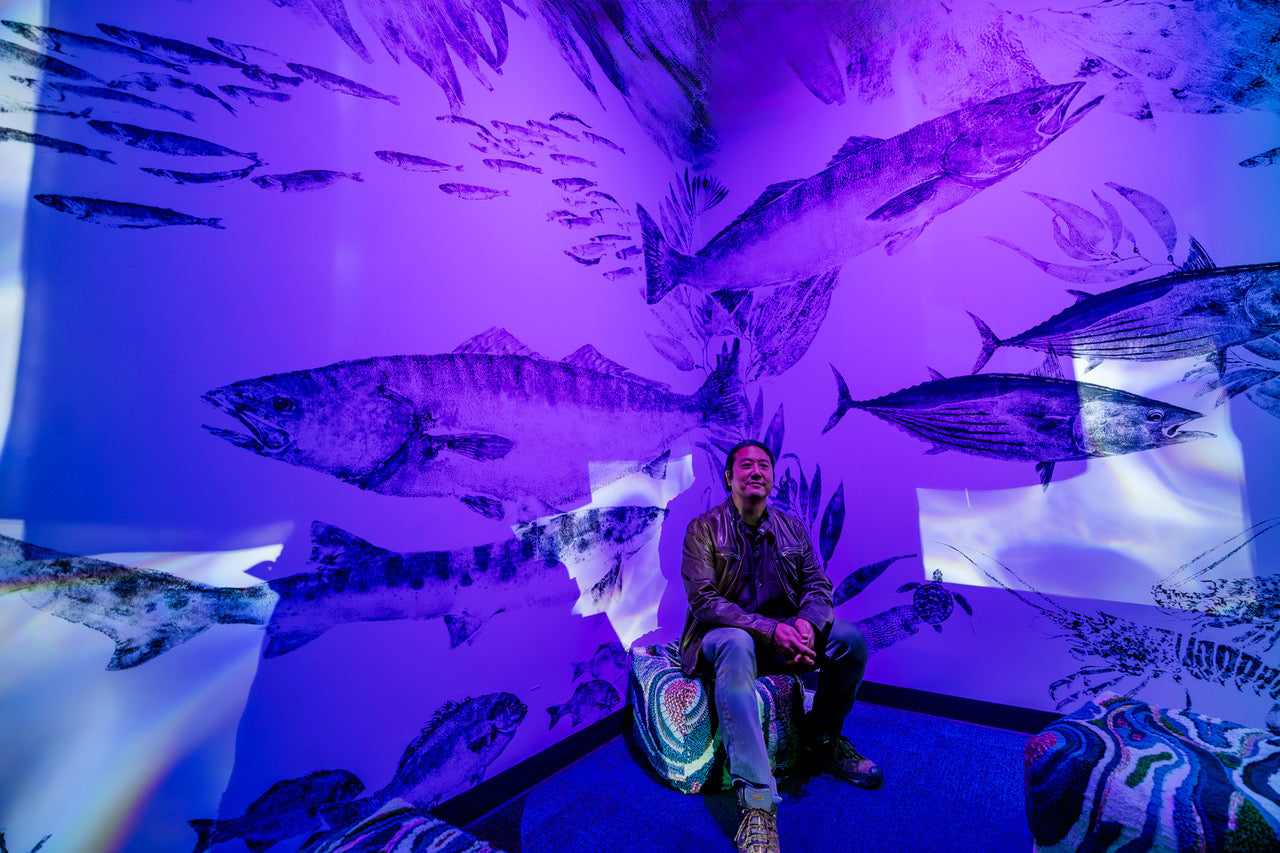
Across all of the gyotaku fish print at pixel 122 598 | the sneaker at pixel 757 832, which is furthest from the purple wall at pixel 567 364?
the sneaker at pixel 757 832

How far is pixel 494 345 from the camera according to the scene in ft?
6.09

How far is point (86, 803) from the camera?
104 cm

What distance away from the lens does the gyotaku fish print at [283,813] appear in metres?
1.17

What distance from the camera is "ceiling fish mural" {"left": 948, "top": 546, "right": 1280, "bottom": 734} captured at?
1.80 meters

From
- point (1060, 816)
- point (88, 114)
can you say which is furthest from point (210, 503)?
point (1060, 816)

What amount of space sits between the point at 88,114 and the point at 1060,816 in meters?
2.34

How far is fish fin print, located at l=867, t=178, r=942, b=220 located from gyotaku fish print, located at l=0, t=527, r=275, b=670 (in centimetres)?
279

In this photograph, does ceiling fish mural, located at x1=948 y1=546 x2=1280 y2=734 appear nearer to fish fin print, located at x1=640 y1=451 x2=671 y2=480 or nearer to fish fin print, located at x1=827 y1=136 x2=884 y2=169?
fish fin print, located at x1=640 y1=451 x2=671 y2=480

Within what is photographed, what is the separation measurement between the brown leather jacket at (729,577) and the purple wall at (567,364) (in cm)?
44

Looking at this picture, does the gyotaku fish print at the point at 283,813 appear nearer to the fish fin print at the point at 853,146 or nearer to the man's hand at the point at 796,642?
the man's hand at the point at 796,642

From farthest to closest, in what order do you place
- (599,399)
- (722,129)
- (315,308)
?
(722,129) < (599,399) < (315,308)

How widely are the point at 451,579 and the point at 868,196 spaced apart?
8.09 feet

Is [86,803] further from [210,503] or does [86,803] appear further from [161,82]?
[161,82]

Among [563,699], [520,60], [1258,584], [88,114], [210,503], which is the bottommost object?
[563,699]
